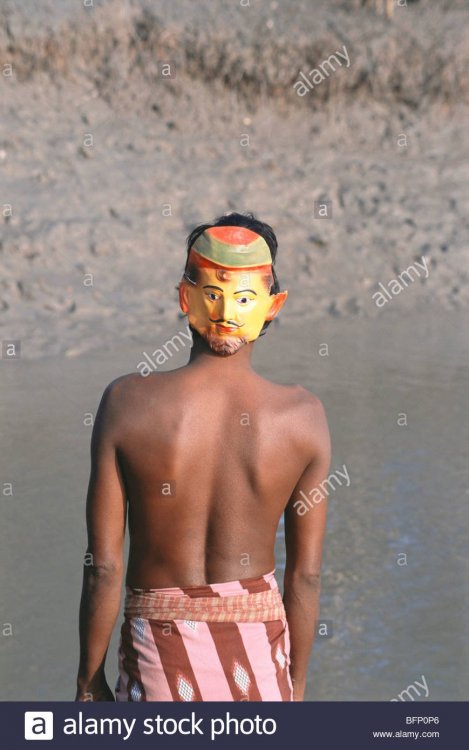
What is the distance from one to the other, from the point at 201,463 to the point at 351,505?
4307 millimetres

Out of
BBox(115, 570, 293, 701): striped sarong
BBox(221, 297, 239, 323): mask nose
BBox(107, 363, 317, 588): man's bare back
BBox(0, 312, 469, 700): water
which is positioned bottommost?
BBox(0, 312, 469, 700): water

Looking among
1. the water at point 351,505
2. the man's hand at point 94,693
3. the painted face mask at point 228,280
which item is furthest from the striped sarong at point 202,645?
the water at point 351,505

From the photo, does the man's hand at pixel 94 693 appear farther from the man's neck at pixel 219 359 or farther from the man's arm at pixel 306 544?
the man's neck at pixel 219 359

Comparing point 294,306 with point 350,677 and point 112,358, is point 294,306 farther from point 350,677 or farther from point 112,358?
point 350,677

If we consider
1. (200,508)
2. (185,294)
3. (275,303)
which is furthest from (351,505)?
(200,508)

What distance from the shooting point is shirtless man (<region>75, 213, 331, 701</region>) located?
2.34 m

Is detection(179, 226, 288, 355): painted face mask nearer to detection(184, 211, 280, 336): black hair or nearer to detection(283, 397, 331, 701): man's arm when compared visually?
detection(184, 211, 280, 336): black hair

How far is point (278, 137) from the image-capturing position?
13039 mm

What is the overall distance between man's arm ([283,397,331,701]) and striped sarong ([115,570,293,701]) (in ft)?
0.54

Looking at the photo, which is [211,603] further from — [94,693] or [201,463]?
[94,693]

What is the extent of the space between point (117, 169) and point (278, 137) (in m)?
2.11

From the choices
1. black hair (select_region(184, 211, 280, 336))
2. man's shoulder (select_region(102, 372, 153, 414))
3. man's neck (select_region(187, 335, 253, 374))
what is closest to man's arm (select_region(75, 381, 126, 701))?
man's shoulder (select_region(102, 372, 153, 414))

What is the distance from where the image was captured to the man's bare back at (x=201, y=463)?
2363 mm
